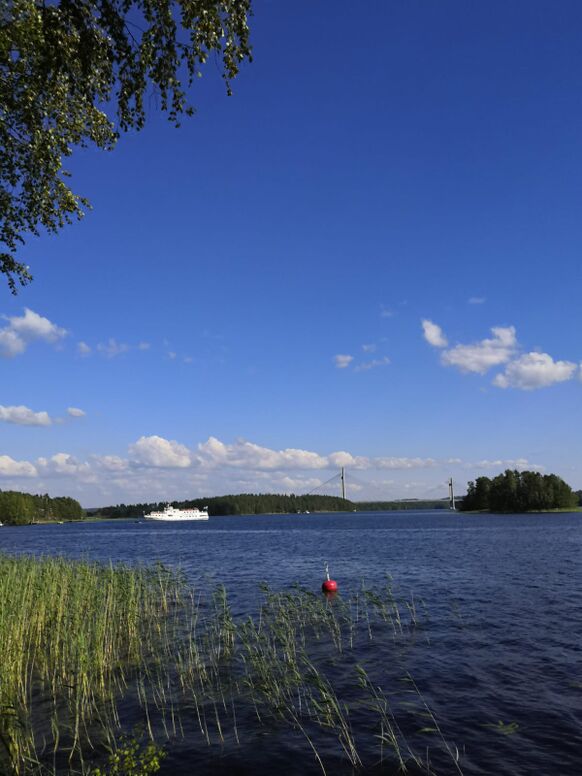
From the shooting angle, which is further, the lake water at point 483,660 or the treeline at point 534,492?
the treeline at point 534,492

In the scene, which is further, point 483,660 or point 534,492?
point 534,492

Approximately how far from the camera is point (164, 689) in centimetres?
1620

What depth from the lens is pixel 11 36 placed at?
430 inches

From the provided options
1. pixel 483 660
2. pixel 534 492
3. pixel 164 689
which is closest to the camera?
pixel 164 689

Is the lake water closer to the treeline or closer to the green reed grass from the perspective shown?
the green reed grass

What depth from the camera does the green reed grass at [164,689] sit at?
11.9 meters

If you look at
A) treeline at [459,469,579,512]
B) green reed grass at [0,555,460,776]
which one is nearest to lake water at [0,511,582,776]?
green reed grass at [0,555,460,776]

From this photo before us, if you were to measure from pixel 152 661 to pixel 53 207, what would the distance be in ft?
49.8

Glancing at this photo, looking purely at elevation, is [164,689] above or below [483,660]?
above

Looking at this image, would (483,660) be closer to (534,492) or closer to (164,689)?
(164,689)

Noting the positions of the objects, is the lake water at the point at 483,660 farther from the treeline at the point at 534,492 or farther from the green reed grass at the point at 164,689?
the treeline at the point at 534,492

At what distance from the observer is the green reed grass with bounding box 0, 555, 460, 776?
1195cm

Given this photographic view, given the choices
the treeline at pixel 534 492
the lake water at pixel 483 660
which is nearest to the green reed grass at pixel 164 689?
the lake water at pixel 483 660

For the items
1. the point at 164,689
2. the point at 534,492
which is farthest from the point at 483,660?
the point at 534,492
